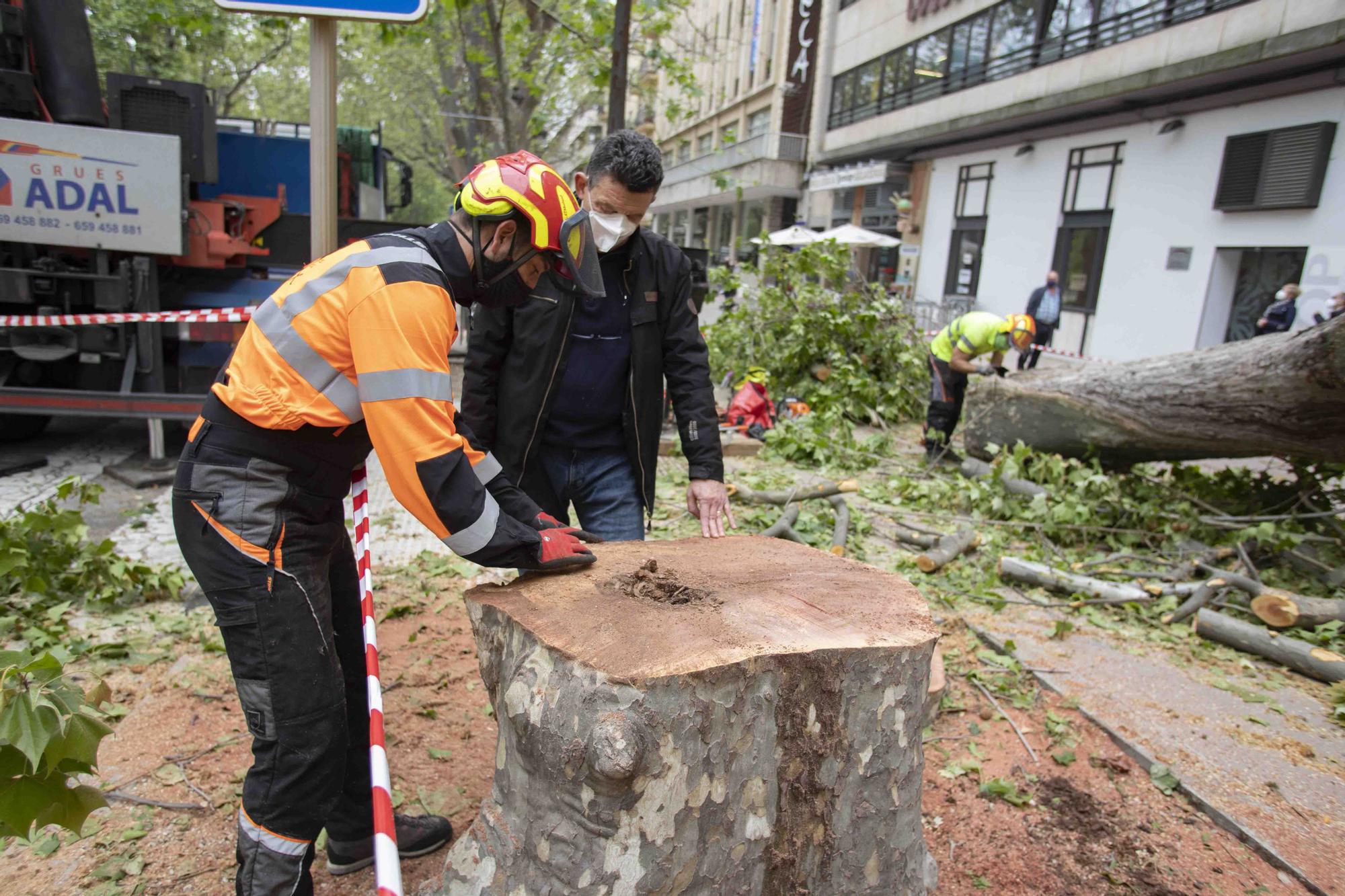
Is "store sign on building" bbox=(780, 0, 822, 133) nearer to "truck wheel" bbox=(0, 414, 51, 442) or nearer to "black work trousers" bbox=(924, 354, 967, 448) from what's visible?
"black work trousers" bbox=(924, 354, 967, 448)

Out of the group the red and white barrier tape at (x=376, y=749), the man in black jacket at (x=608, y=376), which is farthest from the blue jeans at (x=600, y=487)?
the red and white barrier tape at (x=376, y=749)

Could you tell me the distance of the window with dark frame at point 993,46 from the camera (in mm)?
13656

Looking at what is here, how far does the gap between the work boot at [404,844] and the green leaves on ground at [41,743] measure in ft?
2.31

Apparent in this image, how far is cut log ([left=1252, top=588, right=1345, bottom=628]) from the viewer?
3.87 metres

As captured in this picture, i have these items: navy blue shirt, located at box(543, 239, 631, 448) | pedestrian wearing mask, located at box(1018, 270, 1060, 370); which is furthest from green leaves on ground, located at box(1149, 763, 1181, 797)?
Result: pedestrian wearing mask, located at box(1018, 270, 1060, 370)

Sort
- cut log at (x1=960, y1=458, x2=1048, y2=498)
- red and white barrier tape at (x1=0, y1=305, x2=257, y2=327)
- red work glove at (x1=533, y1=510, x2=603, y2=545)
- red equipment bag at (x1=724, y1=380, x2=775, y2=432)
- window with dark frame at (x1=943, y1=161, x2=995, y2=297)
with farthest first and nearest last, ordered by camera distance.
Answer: window with dark frame at (x1=943, y1=161, x2=995, y2=297)
red equipment bag at (x1=724, y1=380, x2=775, y2=432)
cut log at (x1=960, y1=458, x2=1048, y2=498)
red and white barrier tape at (x1=0, y1=305, x2=257, y2=327)
red work glove at (x1=533, y1=510, x2=603, y2=545)

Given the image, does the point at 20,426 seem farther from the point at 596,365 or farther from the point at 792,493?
the point at 596,365

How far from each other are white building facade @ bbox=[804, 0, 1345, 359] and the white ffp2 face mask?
11.4 metres

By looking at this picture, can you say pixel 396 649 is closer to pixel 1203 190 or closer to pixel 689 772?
pixel 689 772

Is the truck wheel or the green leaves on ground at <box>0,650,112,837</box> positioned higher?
the green leaves on ground at <box>0,650,112,837</box>

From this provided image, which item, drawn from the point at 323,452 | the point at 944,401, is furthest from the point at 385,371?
the point at 944,401

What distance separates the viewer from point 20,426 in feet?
20.6

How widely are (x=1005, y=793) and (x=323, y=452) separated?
2.35 metres

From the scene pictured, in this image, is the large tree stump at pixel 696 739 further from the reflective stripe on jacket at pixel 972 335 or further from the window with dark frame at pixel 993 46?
the window with dark frame at pixel 993 46
